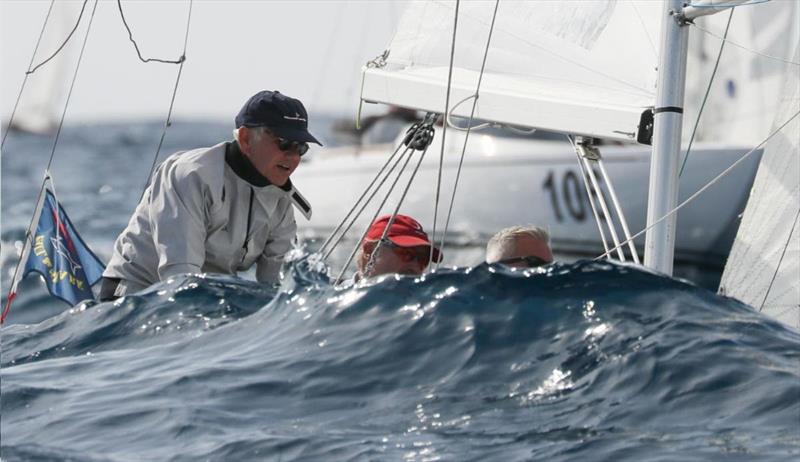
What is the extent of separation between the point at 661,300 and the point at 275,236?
5.72 feet

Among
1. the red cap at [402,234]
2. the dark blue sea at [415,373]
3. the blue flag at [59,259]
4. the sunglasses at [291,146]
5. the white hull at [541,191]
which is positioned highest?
the sunglasses at [291,146]

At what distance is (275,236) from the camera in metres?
5.85

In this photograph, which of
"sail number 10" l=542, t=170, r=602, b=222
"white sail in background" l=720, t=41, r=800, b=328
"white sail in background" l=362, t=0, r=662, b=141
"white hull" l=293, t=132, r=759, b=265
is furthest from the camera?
"sail number 10" l=542, t=170, r=602, b=222

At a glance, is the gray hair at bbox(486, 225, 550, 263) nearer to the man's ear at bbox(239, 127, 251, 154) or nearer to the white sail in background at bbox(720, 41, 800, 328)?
the man's ear at bbox(239, 127, 251, 154)

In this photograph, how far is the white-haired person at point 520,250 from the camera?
204 inches

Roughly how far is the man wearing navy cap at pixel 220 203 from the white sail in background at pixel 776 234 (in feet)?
5.90

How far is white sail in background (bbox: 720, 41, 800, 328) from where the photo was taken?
6.23 m

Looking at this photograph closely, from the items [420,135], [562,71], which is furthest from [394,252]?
[562,71]

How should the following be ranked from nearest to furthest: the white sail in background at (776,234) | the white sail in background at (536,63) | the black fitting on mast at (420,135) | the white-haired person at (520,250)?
1. the white-haired person at (520,250)
2. the white sail in background at (536,63)
3. the black fitting on mast at (420,135)
4. the white sail in background at (776,234)

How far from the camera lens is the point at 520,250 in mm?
5191

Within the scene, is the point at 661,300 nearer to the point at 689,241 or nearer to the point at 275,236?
the point at 275,236

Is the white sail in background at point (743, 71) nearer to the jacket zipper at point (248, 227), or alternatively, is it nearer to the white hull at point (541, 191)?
the white hull at point (541, 191)

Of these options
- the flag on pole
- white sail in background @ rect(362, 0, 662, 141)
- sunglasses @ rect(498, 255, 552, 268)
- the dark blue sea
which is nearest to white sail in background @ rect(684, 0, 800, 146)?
white sail in background @ rect(362, 0, 662, 141)

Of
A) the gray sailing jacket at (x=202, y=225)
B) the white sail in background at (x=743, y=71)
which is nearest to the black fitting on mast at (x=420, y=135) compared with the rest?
the gray sailing jacket at (x=202, y=225)
